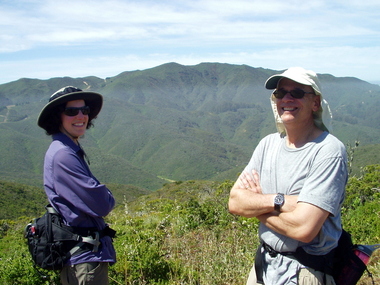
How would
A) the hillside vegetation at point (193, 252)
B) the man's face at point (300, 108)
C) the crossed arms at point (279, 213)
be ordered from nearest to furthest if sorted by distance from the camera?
the crossed arms at point (279, 213) < the man's face at point (300, 108) < the hillside vegetation at point (193, 252)

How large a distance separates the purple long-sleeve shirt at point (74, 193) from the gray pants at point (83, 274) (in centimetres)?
5

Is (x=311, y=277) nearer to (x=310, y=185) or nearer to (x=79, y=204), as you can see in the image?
(x=310, y=185)

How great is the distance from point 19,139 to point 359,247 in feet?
617

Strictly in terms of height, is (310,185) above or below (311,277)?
above

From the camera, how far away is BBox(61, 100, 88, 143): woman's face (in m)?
2.87

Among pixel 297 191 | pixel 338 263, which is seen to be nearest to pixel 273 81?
pixel 297 191

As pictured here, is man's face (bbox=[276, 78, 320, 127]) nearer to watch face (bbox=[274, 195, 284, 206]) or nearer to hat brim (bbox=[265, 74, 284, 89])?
hat brim (bbox=[265, 74, 284, 89])

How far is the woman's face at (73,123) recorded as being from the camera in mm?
2867

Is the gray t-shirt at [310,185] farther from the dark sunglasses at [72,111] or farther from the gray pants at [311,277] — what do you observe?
the dark sunglasses at [72,111]

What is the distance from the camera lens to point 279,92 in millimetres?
2559

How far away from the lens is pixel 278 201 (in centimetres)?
227

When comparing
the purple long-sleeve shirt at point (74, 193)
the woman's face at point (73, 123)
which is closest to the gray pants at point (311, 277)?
the purple long-sleeve shirt at point (74, 193)

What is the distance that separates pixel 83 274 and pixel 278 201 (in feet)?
5.21

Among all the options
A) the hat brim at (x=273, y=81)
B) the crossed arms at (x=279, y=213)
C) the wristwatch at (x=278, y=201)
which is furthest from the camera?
the hat brim at (x=273, y=81)
